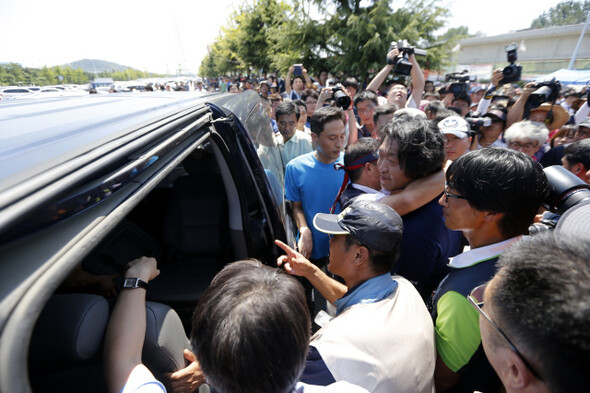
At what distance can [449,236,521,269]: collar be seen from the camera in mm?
1281

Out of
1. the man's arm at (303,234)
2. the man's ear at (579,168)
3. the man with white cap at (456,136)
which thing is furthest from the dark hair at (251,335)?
the man's ear at (579,168)

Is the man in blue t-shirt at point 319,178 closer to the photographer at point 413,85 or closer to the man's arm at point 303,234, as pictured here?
the man's arm at point 303,234

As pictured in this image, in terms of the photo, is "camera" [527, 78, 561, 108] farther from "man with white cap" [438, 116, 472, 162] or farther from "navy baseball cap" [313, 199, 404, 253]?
"navy baseball cap" [313, 199, 404, 253]

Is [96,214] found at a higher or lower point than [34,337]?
higher

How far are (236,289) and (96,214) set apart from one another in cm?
38

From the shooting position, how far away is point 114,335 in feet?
3.19

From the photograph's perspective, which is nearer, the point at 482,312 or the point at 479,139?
the point at 482,312

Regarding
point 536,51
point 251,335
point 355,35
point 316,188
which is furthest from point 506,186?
point 536,51

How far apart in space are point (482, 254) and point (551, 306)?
716 mm

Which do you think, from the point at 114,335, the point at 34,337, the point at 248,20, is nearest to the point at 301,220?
the point at 114,335

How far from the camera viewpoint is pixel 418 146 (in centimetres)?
169

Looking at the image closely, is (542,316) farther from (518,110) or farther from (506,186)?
(518,110)

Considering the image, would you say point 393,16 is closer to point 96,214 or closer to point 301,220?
point 301,220

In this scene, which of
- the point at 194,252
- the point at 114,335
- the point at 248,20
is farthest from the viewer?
the point at 248,20
